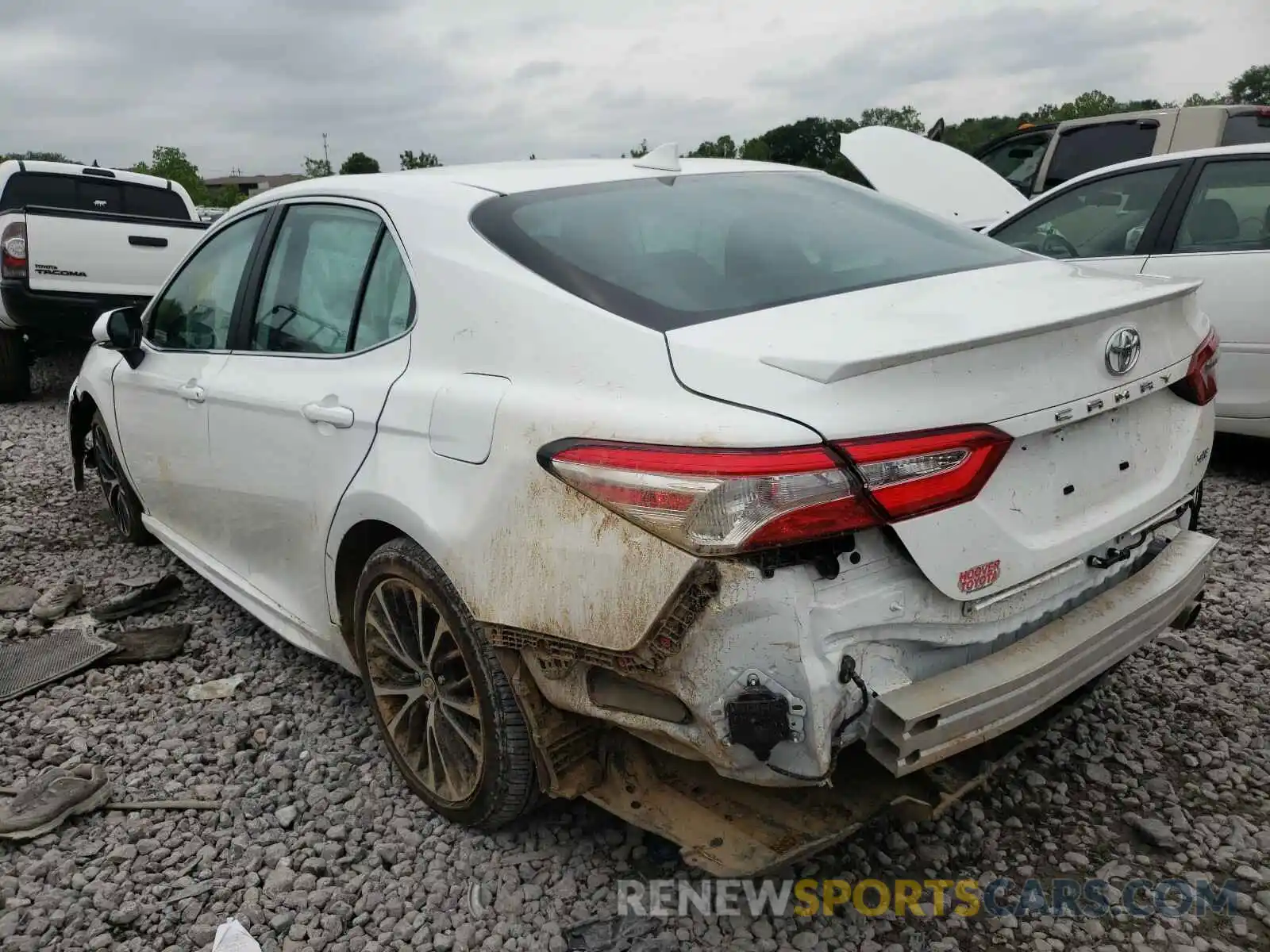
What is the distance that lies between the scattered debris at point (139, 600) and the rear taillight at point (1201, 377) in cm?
386

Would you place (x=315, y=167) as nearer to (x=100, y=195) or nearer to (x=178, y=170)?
(x=178, y=170)

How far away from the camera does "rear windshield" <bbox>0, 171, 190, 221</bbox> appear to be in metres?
9.16

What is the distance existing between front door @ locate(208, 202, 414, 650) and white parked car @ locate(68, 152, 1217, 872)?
0.05 ft

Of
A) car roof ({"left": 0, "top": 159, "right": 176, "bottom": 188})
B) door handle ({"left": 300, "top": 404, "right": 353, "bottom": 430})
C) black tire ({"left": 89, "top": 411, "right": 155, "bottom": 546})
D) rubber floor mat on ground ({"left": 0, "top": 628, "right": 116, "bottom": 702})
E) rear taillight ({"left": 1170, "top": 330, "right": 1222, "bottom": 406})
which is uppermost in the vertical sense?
car roof ({"left": 0, "top": 159, "right": 176, "bottom": 188})

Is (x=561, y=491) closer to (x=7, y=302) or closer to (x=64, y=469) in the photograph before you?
(x=64, y=469)

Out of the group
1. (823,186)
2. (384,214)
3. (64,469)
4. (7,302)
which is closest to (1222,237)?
(823,186)

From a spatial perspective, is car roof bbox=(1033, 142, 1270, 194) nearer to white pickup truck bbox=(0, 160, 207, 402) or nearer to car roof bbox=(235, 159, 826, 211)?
car roof bbox=(235, 159, 826, 211)

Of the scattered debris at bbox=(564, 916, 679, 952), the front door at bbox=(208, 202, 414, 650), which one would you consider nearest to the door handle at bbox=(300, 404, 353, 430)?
the front door at bbox=(208, 202, 414, 650)

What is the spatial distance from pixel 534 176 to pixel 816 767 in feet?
5.97

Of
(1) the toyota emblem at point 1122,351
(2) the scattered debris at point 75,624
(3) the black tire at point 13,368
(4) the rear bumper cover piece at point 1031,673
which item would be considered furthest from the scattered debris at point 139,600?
(3) the black tire at point 13,368

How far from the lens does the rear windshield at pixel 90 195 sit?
916 centimetres

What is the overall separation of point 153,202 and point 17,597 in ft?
22.8

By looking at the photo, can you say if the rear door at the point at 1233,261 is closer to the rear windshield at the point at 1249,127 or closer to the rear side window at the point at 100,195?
the rear windshield at the point at 1249,127

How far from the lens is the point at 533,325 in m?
2.15
